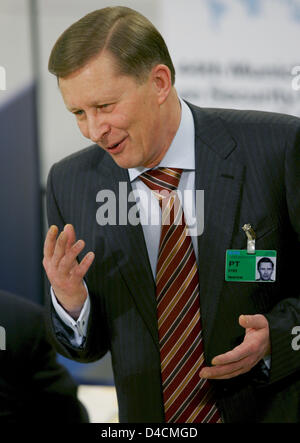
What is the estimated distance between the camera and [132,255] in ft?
4.95

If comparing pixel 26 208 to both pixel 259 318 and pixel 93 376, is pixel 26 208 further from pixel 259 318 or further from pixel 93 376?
pixel 259 318

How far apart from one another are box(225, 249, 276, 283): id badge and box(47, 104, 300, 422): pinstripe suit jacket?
0.02 metres

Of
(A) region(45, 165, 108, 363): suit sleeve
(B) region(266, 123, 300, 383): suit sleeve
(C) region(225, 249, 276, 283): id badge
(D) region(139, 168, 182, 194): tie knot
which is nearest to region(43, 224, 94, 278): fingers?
(A) region(45, 165, 108, 363): suit sleeve

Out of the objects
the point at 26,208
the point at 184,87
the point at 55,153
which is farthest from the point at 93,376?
the point at 184,87

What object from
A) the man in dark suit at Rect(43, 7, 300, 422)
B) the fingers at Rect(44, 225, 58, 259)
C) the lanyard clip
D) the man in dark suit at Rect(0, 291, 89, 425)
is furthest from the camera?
the man in dark suit at Rect(0, 291, 89, 425)

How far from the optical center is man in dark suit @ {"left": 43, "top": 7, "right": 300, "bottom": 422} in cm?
137

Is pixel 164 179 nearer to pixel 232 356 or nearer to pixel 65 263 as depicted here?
pixel 65 263

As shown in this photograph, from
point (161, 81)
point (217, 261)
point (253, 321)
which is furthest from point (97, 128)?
point (253, 321)

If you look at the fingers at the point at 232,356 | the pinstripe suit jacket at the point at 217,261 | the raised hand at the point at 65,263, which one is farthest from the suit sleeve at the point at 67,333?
the fingers at the point at 232,356

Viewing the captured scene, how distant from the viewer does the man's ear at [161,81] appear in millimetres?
1412

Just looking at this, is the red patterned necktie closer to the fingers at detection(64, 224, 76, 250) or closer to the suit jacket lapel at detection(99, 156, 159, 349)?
the suit jacket lapel at detection(99, 156, 159, 349)

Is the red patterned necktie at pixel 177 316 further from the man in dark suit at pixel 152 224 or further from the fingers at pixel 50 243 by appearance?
the fingers at pixel 50 243

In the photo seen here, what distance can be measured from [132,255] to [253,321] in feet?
1.22

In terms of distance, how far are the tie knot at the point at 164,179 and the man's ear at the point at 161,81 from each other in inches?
7.3
